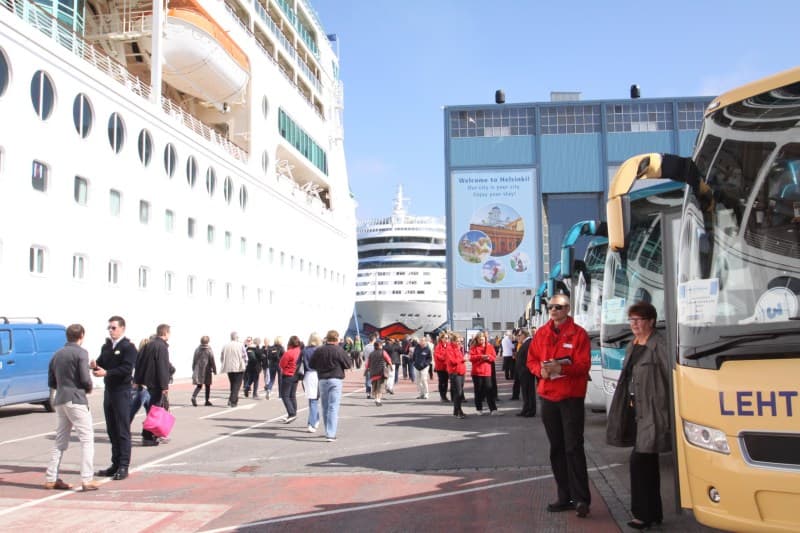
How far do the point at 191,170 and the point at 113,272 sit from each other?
22.9 ft

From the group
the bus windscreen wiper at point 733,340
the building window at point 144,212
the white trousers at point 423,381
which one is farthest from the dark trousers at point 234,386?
the bus windscreen wiper at point 733,340

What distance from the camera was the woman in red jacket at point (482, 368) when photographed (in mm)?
13906

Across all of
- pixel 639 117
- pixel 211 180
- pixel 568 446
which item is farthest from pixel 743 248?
pixel 639 117

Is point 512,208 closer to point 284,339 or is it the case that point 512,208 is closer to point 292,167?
point 292,167

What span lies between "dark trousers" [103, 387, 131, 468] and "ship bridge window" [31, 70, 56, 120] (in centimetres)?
1456

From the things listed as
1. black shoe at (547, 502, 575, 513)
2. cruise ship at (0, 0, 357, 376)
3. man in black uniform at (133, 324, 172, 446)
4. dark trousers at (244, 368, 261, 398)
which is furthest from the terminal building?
black shoe at (547, 502, 575, 513)

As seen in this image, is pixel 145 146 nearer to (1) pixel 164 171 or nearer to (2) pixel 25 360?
(1) pixel 164 171

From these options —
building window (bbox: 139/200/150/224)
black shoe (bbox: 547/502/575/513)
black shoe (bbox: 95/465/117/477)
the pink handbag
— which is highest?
building window (bbox: 139/200/150/224)

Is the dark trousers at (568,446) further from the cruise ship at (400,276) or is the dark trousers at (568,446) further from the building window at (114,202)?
the cruise ship at (400,276)

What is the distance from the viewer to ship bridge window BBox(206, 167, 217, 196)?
30453 millimetres

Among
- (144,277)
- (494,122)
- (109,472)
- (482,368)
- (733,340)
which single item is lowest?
(109,472)

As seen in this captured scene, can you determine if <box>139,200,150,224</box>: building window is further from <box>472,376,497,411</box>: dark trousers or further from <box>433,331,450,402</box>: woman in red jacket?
<box>472,376,497,411</box>: dark trousers

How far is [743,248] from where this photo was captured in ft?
14.2

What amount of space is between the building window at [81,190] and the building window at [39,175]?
137 cm
